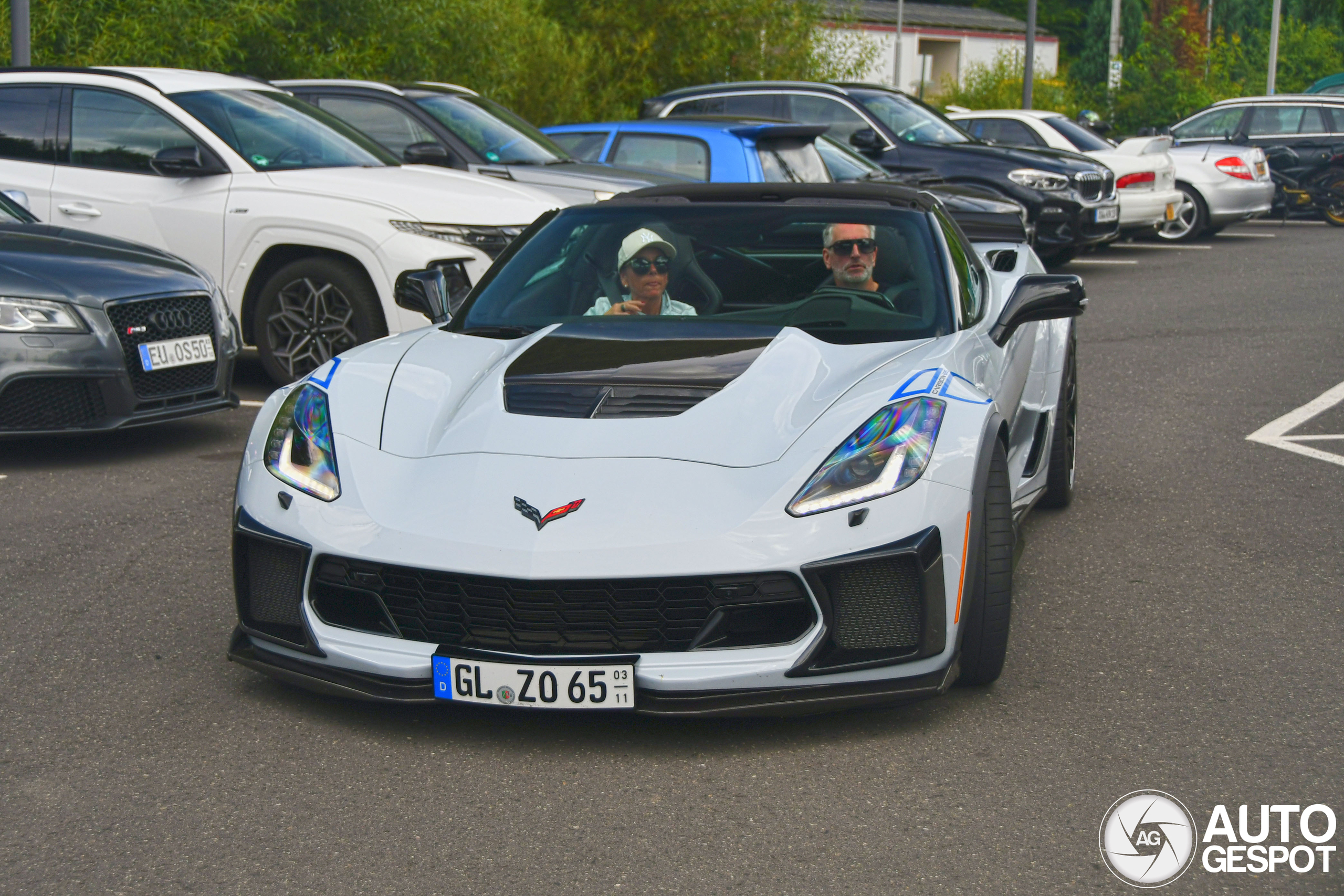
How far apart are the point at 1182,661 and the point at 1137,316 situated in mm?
8884

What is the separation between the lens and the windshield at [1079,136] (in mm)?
18219

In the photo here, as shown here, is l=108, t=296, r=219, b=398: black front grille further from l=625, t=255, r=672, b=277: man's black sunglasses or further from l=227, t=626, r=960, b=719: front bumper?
l=227, t=626, r=960, b=719: front bumper

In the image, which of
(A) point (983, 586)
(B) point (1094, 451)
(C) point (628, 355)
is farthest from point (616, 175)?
(A) point (983, 586)

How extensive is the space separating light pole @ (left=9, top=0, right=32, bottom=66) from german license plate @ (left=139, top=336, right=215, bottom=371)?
576cm

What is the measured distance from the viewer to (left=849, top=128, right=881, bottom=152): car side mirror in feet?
47.2

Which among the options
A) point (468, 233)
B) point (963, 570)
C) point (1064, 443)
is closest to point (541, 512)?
point (963, 570)

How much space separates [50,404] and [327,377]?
304 cm

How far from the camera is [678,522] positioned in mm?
3525

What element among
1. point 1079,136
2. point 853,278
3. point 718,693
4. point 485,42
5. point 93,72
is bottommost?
point 718,693

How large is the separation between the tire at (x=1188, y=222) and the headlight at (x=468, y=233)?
12.5 metres

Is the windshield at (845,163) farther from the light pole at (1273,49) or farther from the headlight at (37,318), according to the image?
the light pole at (1273,49)

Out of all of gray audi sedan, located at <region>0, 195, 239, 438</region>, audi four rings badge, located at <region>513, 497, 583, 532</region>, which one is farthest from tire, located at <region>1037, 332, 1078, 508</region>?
gray audi sedan, located at <region>0, 195, 239, 438</region>

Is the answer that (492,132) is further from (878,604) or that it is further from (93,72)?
(878,604)

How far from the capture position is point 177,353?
7168 millimetres
